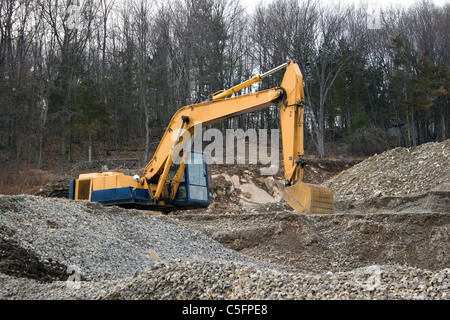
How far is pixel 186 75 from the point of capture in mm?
30219

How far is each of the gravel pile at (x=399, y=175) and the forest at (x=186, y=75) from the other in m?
10.4

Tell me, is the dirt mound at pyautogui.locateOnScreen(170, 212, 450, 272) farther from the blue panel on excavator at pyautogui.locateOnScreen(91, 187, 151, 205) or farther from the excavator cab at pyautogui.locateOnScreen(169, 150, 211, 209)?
the blue panel on excavator at pyautogui.locateOnScreen(91, 187, 151, 205)

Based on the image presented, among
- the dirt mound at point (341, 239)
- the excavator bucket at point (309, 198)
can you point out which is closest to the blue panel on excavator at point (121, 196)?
the dirt mound at point (341, 239)

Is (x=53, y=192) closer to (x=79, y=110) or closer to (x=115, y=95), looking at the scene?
(x=79, y=110)

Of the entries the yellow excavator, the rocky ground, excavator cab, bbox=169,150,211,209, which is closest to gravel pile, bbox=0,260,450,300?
the rocky ground

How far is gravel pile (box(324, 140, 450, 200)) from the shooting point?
52.2 feet

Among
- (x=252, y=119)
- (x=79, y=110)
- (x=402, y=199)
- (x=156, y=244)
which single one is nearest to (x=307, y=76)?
(x=252, y=119)

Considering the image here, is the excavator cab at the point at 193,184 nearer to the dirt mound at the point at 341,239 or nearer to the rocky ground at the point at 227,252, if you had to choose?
the rocky ground at the point at 227,252

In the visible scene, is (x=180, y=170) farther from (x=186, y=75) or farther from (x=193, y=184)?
(x=186, y=75)

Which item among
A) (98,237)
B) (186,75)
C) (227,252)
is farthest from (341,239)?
(186,75)

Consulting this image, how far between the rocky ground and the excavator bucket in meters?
0.21

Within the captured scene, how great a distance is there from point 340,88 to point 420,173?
18175 mm

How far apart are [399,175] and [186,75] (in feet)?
55.7

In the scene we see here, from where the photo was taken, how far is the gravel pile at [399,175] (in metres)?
15.9
